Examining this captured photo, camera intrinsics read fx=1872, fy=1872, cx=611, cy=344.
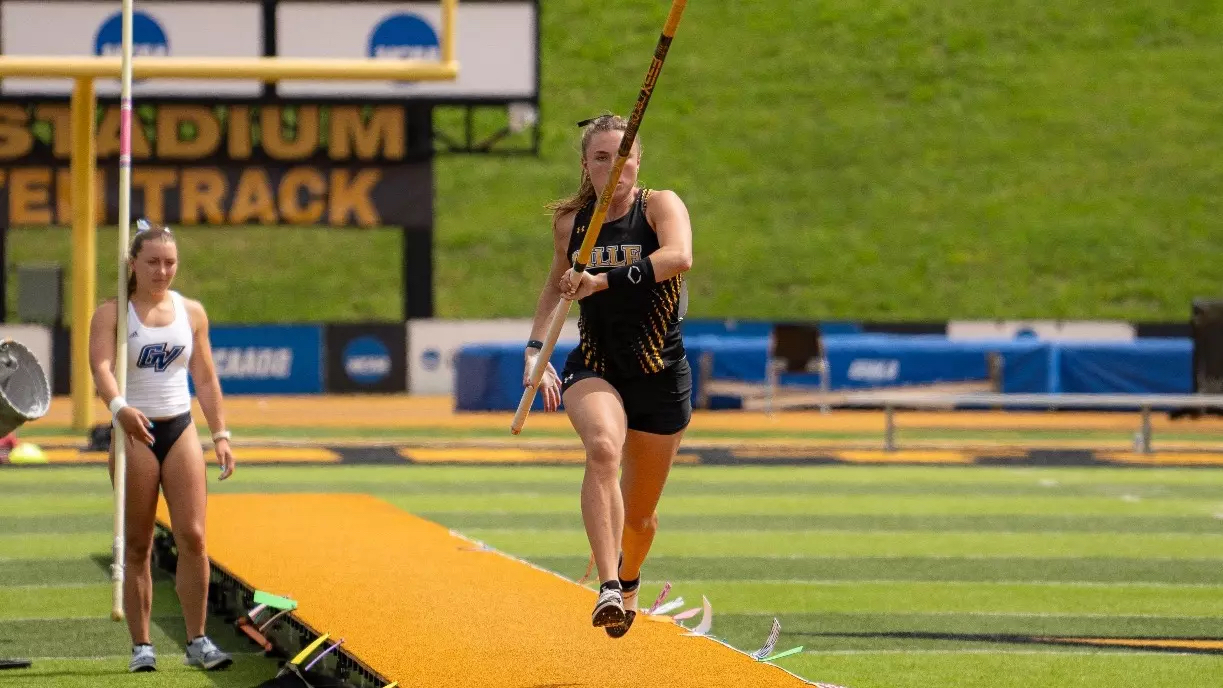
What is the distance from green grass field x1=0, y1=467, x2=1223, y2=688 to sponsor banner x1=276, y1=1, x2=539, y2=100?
33.4 feet

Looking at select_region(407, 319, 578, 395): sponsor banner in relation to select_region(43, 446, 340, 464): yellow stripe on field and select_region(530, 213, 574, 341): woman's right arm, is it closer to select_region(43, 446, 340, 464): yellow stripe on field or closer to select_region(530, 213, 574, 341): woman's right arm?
select_region(43, 446, 340, 464): yellow stripe on field

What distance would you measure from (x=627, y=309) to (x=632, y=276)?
309 millimetres

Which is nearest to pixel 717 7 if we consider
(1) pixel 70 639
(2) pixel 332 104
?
(2) pixel 332 104

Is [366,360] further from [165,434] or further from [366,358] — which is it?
[165,434]

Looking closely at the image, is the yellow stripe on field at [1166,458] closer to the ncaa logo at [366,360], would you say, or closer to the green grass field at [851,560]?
the green grass field at [851,560]

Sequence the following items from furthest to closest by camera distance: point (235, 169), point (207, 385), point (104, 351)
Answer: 1. point (235, 169)
2. point (207, 385)
3. point (104, 351)

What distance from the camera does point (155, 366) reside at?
813 centimetres

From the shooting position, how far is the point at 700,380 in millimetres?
27203

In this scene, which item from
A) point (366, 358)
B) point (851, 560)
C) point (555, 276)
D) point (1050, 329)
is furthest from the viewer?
point (1050, 329)

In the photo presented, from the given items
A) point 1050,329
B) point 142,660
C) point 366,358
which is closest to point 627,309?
point 142,660

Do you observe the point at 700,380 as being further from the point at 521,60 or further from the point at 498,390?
the point at 521,60

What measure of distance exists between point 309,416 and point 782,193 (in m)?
21.0

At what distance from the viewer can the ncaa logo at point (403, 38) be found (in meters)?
26.8

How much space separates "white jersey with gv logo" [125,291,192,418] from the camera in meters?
8.08
